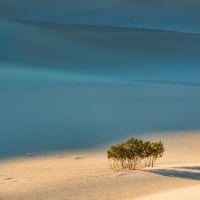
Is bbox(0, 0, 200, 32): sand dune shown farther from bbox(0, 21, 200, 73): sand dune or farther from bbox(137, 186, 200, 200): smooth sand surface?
bbox(137, 186, 200, 200): smooth sand surface

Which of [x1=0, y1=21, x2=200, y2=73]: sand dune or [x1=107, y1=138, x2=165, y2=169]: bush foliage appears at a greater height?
[x1=0, y1=21, x2=200, y2=73]: sand dune

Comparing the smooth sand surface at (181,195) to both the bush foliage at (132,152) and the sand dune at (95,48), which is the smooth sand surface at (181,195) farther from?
the sand dune at (95,48)

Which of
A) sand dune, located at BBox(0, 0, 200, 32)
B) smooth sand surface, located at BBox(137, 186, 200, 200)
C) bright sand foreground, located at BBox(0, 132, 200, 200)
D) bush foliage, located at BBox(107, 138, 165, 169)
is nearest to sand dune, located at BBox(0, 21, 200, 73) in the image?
sand dune, located at BBox(0, 0, 200, 32)

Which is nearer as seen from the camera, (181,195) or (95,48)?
(181,195)

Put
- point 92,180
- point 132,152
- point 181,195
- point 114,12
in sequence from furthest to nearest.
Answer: point 114,12
point 132,152
point 92,180
point 181,195

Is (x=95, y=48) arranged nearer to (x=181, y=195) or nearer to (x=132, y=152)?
(x=132, y=152)

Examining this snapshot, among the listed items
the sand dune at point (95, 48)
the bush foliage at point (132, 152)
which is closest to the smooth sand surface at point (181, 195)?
the bush foliage at point (132, 152)

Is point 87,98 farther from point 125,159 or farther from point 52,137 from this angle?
point 125,159

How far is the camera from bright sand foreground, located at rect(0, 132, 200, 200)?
7332mm

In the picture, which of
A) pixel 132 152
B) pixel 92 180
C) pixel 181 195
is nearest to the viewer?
pixel 181 195

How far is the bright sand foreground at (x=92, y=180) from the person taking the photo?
733cm

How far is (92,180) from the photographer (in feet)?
26.4

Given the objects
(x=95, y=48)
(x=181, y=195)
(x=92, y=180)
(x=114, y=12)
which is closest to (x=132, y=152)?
(x=92, y=180)

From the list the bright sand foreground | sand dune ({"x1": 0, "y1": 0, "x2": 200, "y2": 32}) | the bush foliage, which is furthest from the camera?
sand dune ({"x1": 0, "y1": 0, "x2": 200, "y2": 32})
